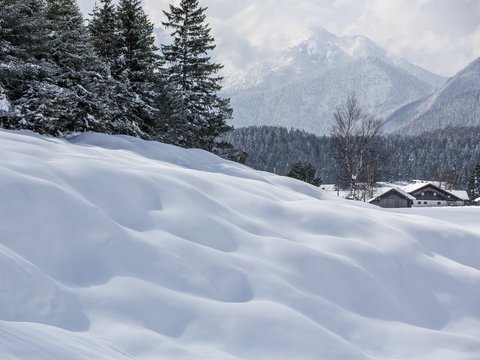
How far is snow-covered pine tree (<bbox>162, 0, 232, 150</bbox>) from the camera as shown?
2636 cm

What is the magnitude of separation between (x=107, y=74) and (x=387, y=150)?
113 metres

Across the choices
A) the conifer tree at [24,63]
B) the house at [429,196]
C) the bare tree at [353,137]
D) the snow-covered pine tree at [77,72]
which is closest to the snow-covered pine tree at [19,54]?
the conifer tree at [24,63]

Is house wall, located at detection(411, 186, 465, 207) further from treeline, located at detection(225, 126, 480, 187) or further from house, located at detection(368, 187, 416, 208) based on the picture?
treeline, located at detection(225, 126, 480, 187)

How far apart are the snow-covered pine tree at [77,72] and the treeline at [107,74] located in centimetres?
4

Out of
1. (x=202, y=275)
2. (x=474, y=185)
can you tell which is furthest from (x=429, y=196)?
(x=202, y=275)

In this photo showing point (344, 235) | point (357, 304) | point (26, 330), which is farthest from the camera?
point (344, 235)

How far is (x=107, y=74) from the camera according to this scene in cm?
2173

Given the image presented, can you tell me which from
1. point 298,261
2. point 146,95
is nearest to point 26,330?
point 298,261

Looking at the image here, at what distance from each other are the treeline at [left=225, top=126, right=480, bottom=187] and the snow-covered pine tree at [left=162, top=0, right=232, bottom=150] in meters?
94.6

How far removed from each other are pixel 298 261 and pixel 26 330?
334 cm

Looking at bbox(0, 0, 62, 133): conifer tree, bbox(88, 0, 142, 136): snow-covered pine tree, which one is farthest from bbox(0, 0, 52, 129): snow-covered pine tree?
bbox(88, 0, 142, 136): snow-covered pine tree

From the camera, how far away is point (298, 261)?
18.1 ft

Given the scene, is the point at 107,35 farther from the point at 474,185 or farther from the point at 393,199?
the point at 474,185

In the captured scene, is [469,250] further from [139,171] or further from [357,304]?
[139,171]
